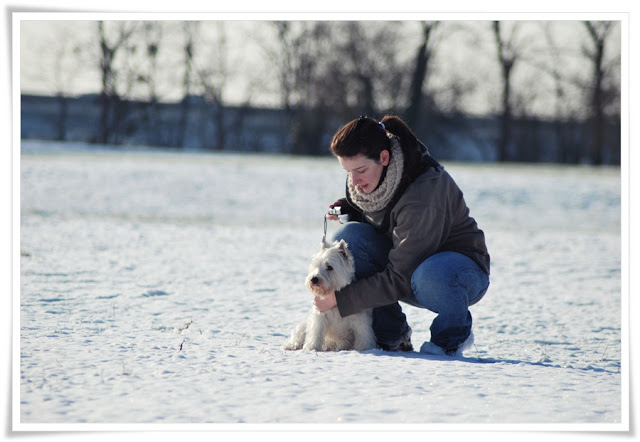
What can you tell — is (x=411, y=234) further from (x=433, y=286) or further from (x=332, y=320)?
(x=332, y=320)

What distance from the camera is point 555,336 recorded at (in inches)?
230

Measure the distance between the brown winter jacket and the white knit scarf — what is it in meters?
0.08

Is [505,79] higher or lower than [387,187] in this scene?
higher

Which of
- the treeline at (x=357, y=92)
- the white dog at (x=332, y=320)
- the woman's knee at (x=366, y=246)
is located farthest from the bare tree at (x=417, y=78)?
the white dog at (x=332, y=320)

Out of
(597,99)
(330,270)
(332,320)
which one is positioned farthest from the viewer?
(597,99)

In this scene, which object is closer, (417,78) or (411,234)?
(411,234)

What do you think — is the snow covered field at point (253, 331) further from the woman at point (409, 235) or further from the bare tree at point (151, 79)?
the bare tree at point (151, 79)

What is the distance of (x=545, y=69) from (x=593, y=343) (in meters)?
20.9

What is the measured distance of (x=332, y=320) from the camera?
4.39 meters

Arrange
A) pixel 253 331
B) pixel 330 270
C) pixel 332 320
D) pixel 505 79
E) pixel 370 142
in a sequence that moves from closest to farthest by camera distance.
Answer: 1. pixel 370 142
2. pixel 330 270
3. pixel 332 320
4. pixel 253 331
5. pixel 505 79

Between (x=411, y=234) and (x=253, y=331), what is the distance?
74.6 inches

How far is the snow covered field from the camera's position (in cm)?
332

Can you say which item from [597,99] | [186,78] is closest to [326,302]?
[597,99]

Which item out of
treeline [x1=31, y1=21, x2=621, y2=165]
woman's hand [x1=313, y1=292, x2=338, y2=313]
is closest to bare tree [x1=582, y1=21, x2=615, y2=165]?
treeline [x1=31, y1=21, x2=621, y2=165]
